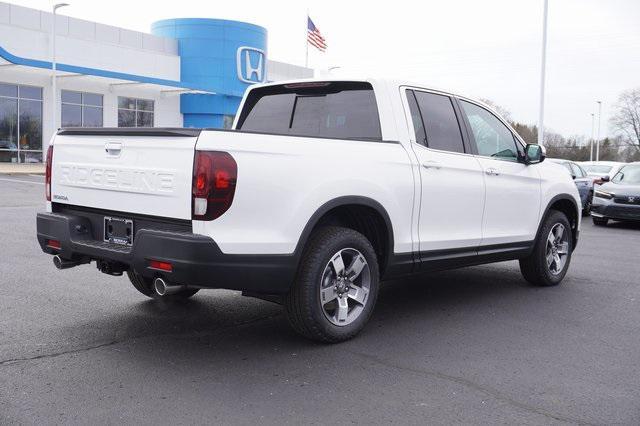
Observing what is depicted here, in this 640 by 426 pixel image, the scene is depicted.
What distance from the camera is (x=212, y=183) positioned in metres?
3.96

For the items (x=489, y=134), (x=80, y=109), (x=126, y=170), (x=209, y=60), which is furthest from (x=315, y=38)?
(x=126, y=170)

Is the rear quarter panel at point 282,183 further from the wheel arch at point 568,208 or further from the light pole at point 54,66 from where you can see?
the light pole at point 54,66

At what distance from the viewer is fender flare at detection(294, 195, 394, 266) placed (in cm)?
436

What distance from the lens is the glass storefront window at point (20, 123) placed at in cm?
3052

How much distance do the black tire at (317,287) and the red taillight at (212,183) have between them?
0.78 meters

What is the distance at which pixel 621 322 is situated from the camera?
18.6ft

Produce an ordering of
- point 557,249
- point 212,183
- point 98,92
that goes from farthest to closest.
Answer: point 98,92, point 557,249, point 212,183

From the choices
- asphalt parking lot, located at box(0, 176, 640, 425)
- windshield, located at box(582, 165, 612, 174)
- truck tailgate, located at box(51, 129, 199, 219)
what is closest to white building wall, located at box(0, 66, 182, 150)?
windshield, located at box(582, 165, 612, 174)

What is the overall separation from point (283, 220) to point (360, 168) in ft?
2.69

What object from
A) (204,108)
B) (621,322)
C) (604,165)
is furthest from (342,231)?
(204,108)

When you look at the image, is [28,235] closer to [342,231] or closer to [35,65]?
[342,231]

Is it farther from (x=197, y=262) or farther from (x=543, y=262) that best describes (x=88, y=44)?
(x=197, y=262)

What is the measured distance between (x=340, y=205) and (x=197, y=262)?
1.14 m

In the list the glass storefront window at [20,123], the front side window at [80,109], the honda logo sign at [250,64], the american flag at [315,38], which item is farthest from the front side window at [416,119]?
the honda logo sign at [250,64]
